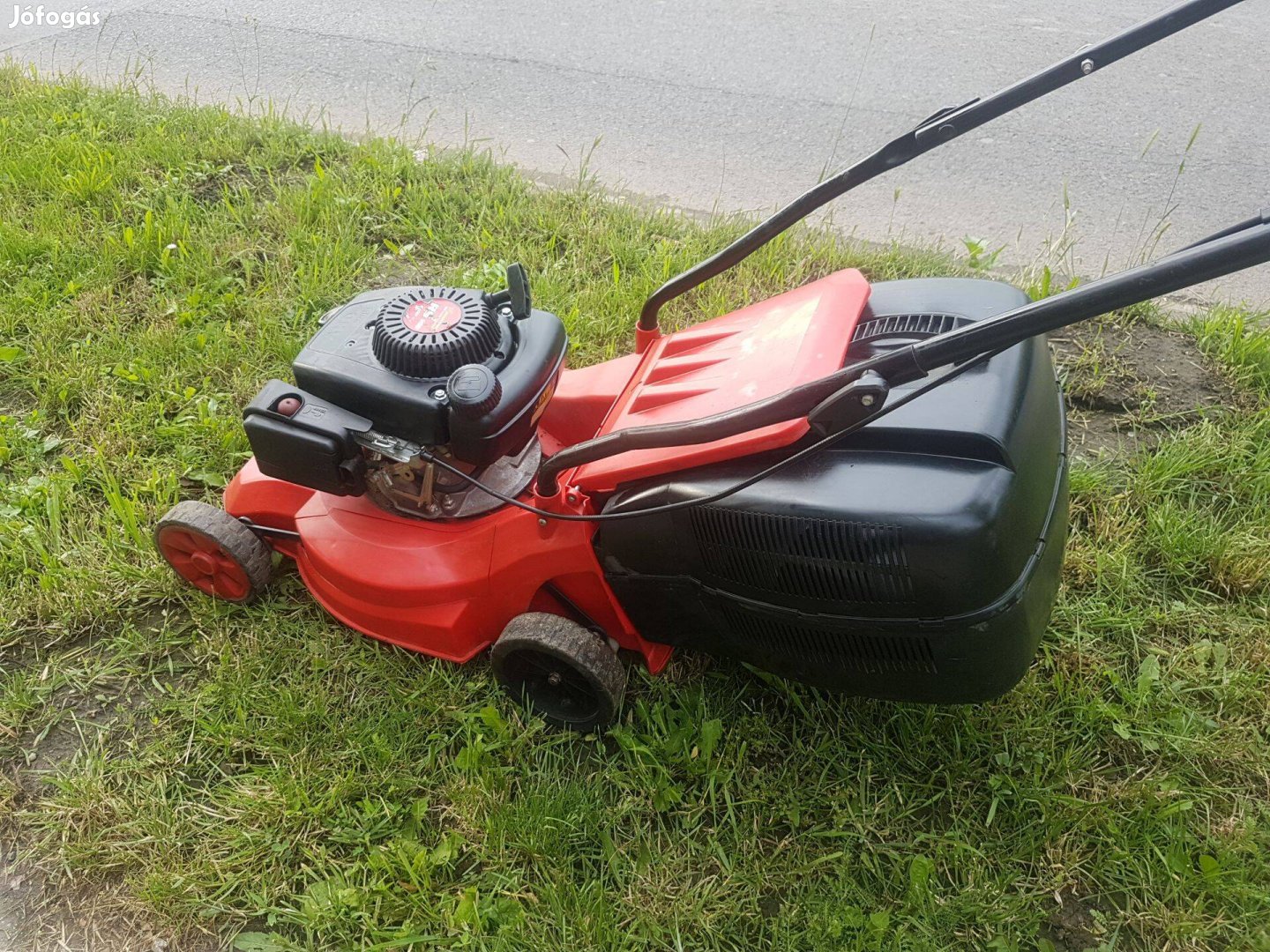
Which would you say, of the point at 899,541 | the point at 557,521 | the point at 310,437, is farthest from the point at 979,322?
the point at 310,437

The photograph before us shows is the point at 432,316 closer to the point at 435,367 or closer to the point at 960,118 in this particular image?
the point at 435,367

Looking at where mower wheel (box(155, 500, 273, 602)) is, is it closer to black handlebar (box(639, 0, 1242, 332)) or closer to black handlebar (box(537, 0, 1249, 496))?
black handlebar (box(537, 0, 1249, 496))

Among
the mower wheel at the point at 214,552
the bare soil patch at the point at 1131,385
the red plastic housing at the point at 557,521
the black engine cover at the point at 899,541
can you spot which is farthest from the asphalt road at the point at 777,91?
the mower wheel at the point at 214,552

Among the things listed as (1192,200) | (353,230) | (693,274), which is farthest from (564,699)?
(1192,200)

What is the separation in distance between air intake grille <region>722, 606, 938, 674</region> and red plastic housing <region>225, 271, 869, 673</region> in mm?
257

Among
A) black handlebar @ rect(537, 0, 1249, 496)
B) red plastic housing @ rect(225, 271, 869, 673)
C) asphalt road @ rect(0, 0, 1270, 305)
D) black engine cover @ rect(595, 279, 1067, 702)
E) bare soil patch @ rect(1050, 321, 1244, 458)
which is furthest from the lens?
asphalt road @ rect(0, 0, 1270, 305)

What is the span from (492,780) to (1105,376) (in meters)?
1.80

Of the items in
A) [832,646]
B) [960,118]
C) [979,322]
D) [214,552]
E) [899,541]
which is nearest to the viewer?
[979,322]

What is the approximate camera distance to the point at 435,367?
1559 millimetres

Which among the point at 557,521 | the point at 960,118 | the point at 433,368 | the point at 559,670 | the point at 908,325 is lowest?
the point at 559,670

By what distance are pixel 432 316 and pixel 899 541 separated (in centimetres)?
82

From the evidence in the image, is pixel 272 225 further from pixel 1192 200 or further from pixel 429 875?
pixel 1192 200

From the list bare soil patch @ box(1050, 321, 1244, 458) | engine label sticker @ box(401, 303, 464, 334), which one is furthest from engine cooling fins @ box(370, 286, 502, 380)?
bare soil patch @ box(1050, 321, 1244, 458)

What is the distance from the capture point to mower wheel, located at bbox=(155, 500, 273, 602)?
1902 millimetres
